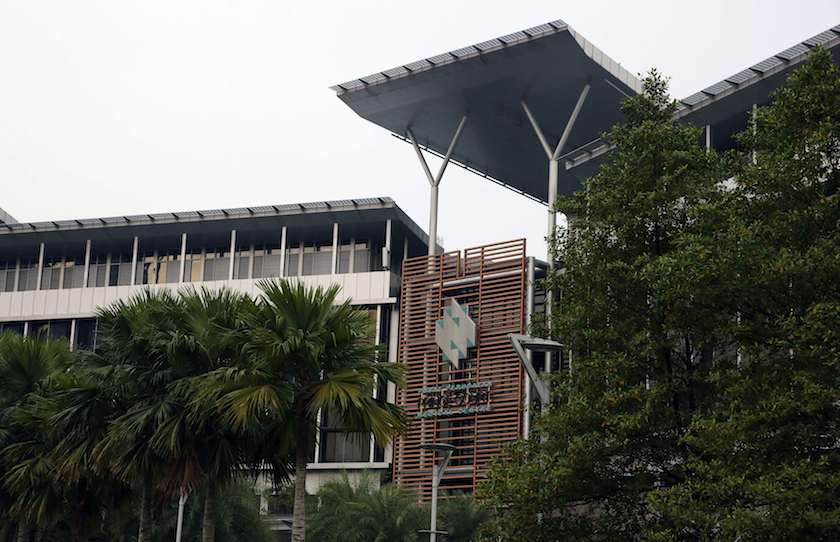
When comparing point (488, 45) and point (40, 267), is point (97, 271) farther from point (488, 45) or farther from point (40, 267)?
point (488, 45)

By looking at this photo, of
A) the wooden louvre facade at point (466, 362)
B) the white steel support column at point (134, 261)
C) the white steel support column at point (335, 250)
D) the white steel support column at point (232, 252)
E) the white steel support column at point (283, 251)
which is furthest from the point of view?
the white steel support column at point (134, 261)

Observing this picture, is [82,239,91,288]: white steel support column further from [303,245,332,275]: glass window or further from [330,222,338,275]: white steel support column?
[330,222,338,275]: white steel support column

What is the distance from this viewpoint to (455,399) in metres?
54.9

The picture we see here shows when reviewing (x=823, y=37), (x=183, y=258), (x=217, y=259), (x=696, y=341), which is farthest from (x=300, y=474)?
(x=183, y=258)

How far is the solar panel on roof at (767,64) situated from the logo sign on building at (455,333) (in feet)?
52.8

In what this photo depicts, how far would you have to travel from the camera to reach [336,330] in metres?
30.2

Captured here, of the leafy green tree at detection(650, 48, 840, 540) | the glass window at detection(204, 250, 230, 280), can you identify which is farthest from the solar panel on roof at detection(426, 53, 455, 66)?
the leafy green tree at detection(650, 48, 840, 540)

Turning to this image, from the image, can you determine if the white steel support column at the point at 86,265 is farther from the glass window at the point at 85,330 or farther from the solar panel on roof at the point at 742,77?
the solar panel on roof at the point at 742,77

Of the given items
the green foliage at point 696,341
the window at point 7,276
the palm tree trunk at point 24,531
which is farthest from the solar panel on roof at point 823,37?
the window at point 7,276

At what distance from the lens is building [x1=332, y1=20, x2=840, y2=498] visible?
52219mm

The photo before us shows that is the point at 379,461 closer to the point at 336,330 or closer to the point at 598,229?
the point at 336,330

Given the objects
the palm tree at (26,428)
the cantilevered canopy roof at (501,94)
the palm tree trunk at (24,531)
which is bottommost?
the palm tree trunk at (24,531)

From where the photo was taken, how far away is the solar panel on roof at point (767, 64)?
45.0 m

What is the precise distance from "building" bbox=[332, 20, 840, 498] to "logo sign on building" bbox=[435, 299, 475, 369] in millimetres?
109
